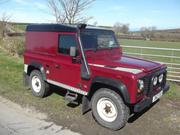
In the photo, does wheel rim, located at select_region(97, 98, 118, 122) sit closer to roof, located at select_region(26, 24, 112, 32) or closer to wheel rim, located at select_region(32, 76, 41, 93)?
roof, located at select_region(26, 24, 112, 32)

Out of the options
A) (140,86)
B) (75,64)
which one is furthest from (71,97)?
(140,86)

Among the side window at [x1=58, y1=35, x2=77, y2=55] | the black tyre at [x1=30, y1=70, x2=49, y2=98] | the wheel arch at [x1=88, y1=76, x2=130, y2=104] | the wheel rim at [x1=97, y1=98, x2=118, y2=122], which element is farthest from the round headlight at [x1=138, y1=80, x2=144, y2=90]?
the black tyre at [x1=30, y1=70, x2=49, y2=98]

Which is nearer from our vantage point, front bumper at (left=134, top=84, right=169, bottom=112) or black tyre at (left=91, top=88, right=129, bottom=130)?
front bumper at (left=134, top=84, right=169, bottom=112)

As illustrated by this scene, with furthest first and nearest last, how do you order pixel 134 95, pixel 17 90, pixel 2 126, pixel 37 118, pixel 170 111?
pixel 17 90 < pixel 170 111 < pixel 37 118 < pixel 2 126 < pixel 134 95

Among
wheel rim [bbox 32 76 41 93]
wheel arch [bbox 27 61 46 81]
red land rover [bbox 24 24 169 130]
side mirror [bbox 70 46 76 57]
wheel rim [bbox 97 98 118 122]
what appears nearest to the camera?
red land rover [bbox 24 24 169 130]

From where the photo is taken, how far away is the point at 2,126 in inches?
179

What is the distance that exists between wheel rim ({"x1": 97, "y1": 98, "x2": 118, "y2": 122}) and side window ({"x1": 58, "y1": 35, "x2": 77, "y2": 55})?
54.5 inches

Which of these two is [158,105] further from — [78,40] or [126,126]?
[78,40]

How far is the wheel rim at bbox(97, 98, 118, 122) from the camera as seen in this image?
4.50 meters

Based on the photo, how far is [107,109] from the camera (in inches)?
181

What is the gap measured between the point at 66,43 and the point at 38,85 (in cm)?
175

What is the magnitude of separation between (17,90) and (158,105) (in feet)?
13.2

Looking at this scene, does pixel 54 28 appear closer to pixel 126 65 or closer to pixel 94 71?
pixel 94 71

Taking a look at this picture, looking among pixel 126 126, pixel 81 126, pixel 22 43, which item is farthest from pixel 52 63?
pixel 22 43
